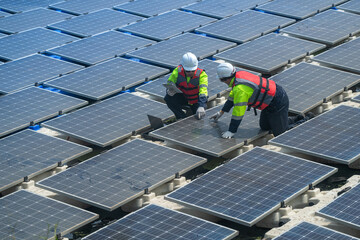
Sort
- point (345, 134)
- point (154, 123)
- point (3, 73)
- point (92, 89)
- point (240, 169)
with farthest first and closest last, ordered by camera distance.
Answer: point (3, 73) → point (92, 89) → point (154, 123) → point (345, 134) → point (240, 169)

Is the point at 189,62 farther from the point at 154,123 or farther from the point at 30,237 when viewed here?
the point at 30,237

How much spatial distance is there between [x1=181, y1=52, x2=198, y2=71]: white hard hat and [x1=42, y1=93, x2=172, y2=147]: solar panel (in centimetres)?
153

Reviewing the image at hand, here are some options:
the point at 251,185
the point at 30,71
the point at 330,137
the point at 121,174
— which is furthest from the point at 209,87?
the point at 251,185

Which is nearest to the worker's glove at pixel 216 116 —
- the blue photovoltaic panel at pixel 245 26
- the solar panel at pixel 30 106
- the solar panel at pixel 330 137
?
the solar panel at pixel 330 137

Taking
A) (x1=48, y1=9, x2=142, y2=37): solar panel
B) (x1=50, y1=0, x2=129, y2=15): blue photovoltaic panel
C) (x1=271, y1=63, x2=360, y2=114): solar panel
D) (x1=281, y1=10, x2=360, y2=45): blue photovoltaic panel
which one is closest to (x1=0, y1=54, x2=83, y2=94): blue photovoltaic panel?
A: (x1=48, y1=9, x2=142, y2=37): solar panel

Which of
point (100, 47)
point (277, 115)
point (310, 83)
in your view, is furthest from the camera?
point (100, 47)

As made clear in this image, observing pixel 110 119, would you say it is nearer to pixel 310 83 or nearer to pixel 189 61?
pixel 189 61

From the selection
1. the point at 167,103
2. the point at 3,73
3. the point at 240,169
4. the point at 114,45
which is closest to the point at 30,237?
the point at 240,169

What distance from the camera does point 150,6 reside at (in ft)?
105

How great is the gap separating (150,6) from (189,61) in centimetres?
1184

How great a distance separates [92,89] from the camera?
2325 cm

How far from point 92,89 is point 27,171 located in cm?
507

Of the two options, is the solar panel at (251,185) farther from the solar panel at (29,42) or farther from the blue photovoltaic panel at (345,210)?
the solar panel at (29,42)

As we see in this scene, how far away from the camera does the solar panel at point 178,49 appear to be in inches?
1003
